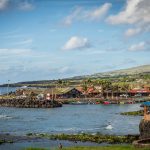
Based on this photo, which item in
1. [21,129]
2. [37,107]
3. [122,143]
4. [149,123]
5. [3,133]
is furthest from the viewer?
[37,107]

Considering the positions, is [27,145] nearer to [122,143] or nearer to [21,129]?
[122,143]

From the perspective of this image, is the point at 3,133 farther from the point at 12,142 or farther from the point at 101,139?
the point at 101,139

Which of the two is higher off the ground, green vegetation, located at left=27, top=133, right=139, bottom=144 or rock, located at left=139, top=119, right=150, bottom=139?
rock, located at left=139, top=119, right=150, bottom=139

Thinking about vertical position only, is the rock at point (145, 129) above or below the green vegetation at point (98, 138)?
above

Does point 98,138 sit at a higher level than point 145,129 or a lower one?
lower

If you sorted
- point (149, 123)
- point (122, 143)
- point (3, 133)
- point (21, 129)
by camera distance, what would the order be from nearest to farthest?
point (149, 123) < point (122, 143) < point (3, 133) < point (21, 129)

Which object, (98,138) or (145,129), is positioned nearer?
(145,129)

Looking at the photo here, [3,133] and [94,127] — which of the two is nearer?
[3,133]

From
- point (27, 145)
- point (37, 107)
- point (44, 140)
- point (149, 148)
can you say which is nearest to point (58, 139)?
point (44, 140)

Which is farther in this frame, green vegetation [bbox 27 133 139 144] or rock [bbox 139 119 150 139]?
green vegetation [bbox 27 133 139 144]

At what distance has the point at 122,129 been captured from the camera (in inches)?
4031

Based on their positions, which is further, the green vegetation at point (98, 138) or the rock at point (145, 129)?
the green vegetation at point (98, 138)

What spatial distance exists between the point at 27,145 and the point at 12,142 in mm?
4727

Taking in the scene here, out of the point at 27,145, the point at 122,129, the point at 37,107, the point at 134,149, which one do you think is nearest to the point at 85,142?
the point at 27,145
